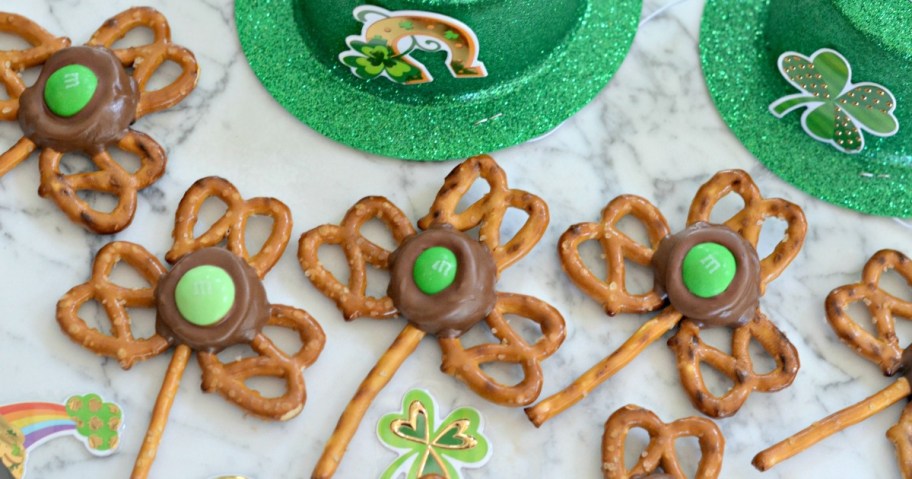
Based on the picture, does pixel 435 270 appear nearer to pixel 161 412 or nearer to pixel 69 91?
pixel 161 412

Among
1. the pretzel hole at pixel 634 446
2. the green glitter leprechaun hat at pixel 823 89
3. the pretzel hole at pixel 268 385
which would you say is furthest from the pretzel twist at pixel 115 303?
the green glitter leprechaun hat at pixel 823 89

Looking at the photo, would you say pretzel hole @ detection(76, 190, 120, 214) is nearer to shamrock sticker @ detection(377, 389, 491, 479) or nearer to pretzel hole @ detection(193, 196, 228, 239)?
pretzel hole @ detection(193, 196, 228, 239)

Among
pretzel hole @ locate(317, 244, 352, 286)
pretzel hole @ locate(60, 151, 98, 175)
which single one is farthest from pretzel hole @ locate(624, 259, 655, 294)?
pretzel hole @ locate(60, 151, 98, 175)

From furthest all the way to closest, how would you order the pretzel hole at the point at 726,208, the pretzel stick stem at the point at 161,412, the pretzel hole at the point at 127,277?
the pretzel hole at the point at 726,208 → the pretzel hole at the point at 127,277 → the pretzel stick stem at the point at 161,412

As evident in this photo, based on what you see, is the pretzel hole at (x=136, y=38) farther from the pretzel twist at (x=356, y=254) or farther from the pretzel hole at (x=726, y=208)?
the pretzel hole at (x=726, y=208)

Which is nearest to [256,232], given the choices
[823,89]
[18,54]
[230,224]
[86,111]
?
[230,224]

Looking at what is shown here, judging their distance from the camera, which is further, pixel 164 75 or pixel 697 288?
pixel 164 75
